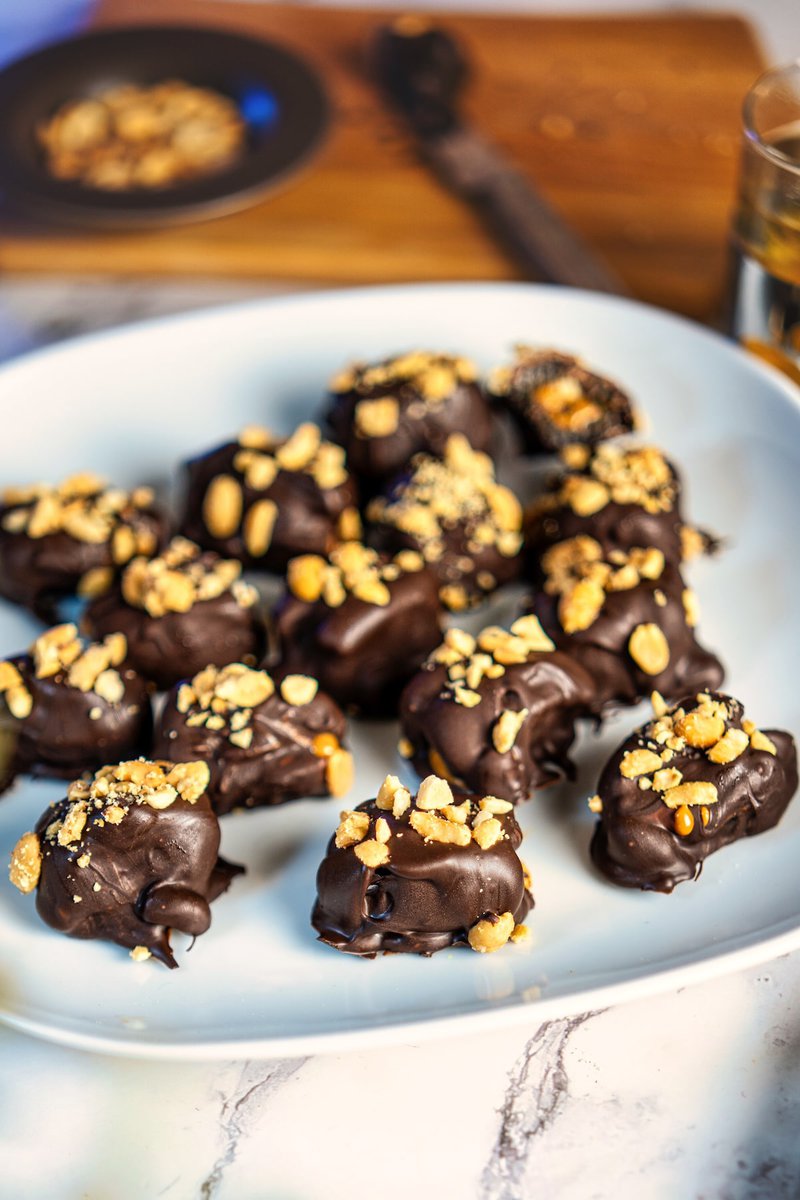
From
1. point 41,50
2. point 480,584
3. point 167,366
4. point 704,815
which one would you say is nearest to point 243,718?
point 480,584

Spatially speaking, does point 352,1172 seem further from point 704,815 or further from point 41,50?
point 41,50

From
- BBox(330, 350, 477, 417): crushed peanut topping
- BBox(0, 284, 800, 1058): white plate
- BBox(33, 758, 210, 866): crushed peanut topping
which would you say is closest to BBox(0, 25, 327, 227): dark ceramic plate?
BBox(0, 284, 800, 1058): white plate

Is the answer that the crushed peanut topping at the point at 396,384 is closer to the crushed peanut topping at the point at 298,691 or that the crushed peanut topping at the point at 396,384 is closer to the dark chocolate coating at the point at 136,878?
the crushed peanut topping at the point at 298,691

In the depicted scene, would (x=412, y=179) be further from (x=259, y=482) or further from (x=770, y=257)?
(x=259, y=482)

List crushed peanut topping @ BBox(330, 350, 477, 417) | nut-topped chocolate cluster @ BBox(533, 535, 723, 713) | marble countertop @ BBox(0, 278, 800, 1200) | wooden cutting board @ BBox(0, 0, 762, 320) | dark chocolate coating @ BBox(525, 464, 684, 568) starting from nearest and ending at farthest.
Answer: marble countertop @ BBox(0, 278, 800, 1200)
nut-topped chocolate cluster @ BBox(533, 535, 723, 713)
dark chocolate coating @ BBox(525, 464, 684, 568)
crushed peanut topping @ BBox(330, 350, 477, 417)
wooden cutting board @ BBox(0, 0, 762, 320)

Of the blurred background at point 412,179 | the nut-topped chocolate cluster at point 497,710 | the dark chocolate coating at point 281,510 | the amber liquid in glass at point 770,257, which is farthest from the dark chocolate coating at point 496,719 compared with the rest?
the blurred background at point 412,179

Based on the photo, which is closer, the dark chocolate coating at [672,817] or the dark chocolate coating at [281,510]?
the dark chocolate coating at [672,817]

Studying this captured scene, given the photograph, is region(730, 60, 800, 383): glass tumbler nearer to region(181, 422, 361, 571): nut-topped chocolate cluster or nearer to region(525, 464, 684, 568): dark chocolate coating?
region(525, 464, 684, 568): dark chocolate coating

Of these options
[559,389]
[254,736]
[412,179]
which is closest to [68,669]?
[254,736]
